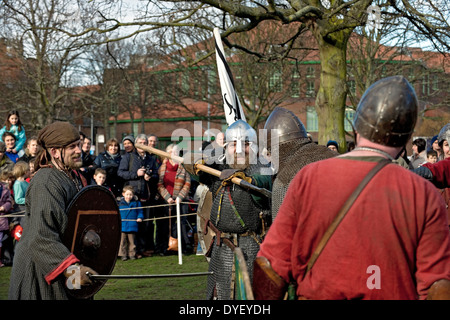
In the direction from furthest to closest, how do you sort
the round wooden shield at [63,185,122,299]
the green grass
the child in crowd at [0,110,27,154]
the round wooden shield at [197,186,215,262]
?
the child in crowd at [0,110,27,154]
the green grass
the round wooden shield at [197,186,215,262]
the round wooden shield at [63,185,122,299]

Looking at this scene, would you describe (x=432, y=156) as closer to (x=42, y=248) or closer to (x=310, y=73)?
(x=42, y=248)

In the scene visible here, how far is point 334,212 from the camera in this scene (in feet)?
7.47

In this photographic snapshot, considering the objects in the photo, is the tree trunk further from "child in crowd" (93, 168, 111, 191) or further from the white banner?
the white banner

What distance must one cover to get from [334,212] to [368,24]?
25.3 ft

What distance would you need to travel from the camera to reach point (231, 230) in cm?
461

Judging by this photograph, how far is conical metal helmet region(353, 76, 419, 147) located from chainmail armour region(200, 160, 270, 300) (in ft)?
7.33

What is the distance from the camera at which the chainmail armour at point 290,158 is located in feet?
11.9

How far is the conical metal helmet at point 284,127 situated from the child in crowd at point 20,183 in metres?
5.31

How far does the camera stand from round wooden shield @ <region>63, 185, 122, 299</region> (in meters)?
3.52

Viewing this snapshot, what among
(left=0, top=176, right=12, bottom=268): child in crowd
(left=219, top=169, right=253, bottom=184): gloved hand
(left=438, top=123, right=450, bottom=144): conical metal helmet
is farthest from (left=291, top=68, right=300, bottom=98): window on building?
(left=219, top=169, right=253, bottom=184): gloved hand

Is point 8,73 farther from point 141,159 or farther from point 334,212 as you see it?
point 334,212

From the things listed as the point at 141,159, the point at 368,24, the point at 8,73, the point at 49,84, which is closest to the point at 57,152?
the point at 141,159

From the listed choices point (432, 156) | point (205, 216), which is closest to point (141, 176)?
point (205, 216)

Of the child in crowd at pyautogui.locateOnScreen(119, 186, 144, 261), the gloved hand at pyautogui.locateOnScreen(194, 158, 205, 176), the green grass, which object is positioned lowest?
the green grass
